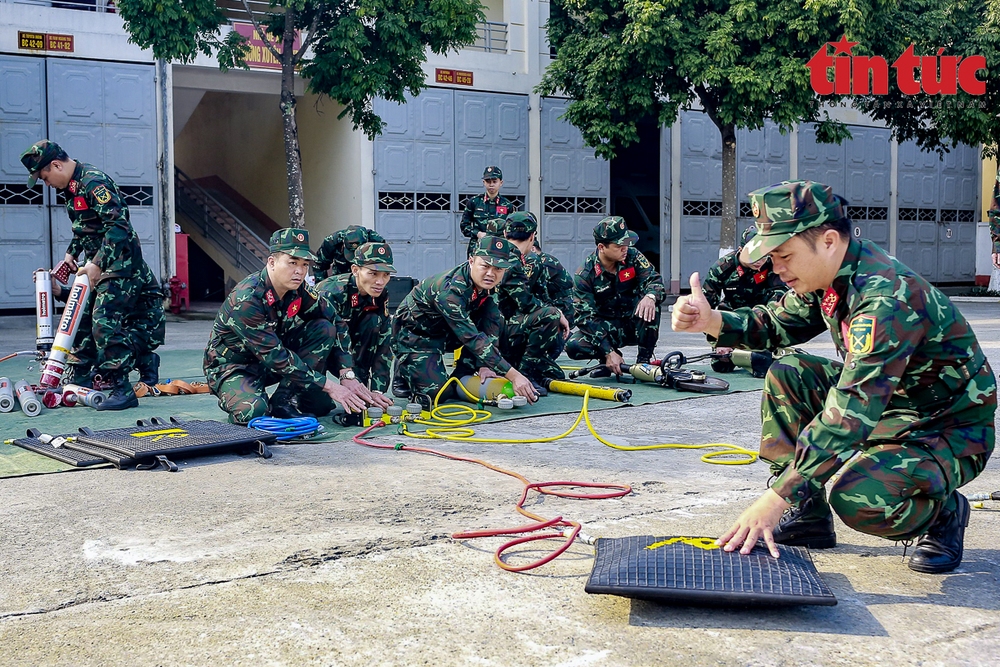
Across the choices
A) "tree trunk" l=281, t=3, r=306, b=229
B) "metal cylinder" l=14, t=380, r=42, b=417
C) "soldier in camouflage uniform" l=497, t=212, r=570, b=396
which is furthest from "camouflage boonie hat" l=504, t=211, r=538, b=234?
"tree trunk" l=281, t=3, r=306, b=229

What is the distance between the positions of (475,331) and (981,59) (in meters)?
16.1

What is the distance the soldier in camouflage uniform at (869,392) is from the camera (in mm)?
2904

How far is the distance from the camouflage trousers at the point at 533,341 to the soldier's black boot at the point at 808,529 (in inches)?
178

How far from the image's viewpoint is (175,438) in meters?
5.38

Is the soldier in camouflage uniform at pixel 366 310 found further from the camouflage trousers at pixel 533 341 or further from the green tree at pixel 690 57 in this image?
the green tree at pixel 690 57

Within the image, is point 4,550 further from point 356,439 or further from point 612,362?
point 612,362

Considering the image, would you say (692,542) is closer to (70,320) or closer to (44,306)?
(70,320)

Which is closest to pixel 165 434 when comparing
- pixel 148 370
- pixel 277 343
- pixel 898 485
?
pixel 277 343

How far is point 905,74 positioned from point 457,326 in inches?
610

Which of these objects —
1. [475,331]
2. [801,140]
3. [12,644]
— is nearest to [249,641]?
[12,644]

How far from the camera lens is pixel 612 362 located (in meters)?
8.51

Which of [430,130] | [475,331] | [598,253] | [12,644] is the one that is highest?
[430,130]

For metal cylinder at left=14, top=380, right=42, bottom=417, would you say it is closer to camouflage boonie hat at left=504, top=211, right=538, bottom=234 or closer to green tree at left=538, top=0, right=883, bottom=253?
camouflage boonie hat at left=504, top=211, right=538, bottom=234

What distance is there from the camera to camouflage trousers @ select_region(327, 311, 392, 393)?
24.9 ft
